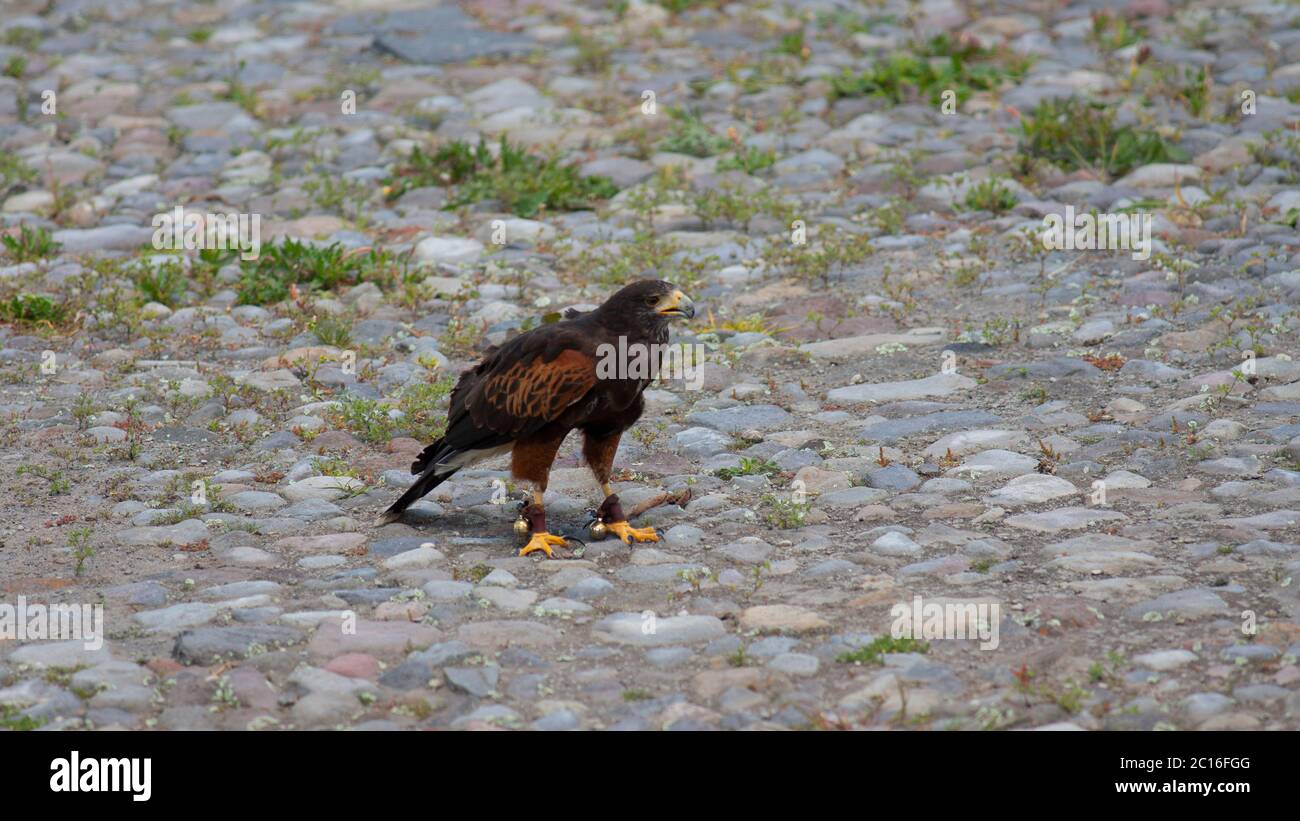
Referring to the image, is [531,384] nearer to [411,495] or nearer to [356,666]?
[411,495]

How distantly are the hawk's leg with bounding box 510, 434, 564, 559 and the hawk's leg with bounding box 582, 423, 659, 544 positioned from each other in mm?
203

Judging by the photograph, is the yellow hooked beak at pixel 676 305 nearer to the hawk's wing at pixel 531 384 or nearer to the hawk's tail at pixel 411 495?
the hawk's wing at pixel 531 384

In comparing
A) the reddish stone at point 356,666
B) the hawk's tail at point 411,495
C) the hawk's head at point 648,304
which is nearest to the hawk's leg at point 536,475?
the hawk's tail at point 411,495

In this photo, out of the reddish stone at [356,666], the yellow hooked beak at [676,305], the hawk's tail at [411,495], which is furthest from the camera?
the hawk's tail at [411,495]

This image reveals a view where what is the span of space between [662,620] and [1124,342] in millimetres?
4619

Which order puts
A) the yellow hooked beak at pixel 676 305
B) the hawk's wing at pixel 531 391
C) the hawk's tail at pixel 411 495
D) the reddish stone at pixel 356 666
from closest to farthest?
the reddish stone at pixel 356 666
the hawk's wing at pixel 531 391
the yellow hooked beak at pixel 676 305
the hawk's tail at pixel 411 495

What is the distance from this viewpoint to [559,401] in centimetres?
746

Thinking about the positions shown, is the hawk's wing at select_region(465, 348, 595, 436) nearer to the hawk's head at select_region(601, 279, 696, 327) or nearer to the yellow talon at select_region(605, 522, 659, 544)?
the hawk's head at select_region(601, 279, 696, 327)

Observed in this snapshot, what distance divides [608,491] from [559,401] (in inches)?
23.5

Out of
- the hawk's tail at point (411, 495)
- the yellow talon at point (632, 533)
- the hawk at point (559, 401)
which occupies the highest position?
the hawk at point (559, 401)

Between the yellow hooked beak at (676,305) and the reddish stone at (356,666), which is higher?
the yellow hooked beak at (676,305)

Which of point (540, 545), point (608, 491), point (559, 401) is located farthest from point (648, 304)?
point (540, 545)

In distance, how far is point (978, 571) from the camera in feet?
22.5

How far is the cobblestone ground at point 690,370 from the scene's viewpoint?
6090 mm
